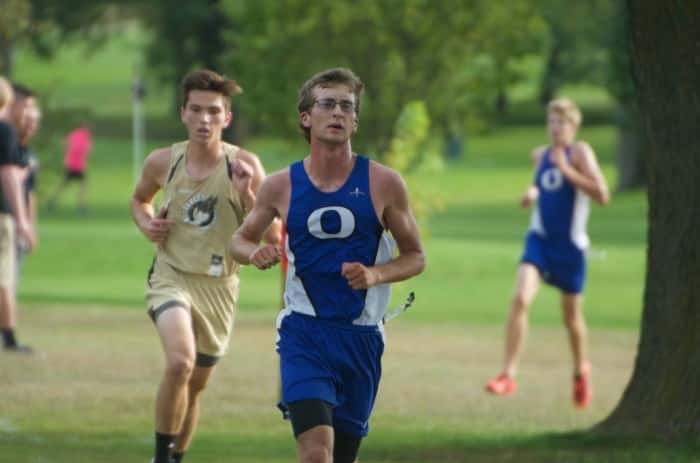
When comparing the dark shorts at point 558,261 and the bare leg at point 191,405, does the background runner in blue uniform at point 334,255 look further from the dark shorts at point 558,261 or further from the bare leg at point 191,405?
the dark shorts at point 558,261

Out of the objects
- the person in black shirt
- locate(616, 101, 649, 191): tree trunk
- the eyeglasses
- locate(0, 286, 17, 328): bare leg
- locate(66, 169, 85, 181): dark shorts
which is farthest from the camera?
locate(616, 101, 649, 191): tree trunk

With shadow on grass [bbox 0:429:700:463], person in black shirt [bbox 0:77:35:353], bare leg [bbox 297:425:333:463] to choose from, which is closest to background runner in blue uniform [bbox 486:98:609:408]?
shadow on grass [bbox 0:429:700:463]

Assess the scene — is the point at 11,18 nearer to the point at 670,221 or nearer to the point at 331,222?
the point at 670,221

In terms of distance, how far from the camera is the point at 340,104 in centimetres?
769

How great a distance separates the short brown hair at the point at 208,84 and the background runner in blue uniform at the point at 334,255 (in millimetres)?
2131

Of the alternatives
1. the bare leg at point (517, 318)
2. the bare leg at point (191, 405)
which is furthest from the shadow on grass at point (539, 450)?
the bare leg at point (517, 318)

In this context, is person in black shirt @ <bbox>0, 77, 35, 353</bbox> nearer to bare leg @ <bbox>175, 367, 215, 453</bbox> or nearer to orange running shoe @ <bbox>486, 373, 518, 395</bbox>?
orange running shoe @ <bbox>486, 373, 518, 395</bbox>

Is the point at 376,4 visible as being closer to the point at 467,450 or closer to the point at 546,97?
the point at 467,450

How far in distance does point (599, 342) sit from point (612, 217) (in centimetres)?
2830

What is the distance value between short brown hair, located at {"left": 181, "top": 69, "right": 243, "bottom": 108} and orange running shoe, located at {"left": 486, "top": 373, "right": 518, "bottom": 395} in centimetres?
534

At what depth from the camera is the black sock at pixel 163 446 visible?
31.7ft

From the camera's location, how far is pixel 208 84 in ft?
32.4

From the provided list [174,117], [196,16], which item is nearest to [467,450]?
[196,16]

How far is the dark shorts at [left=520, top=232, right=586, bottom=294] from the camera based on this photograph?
49.3 ft
